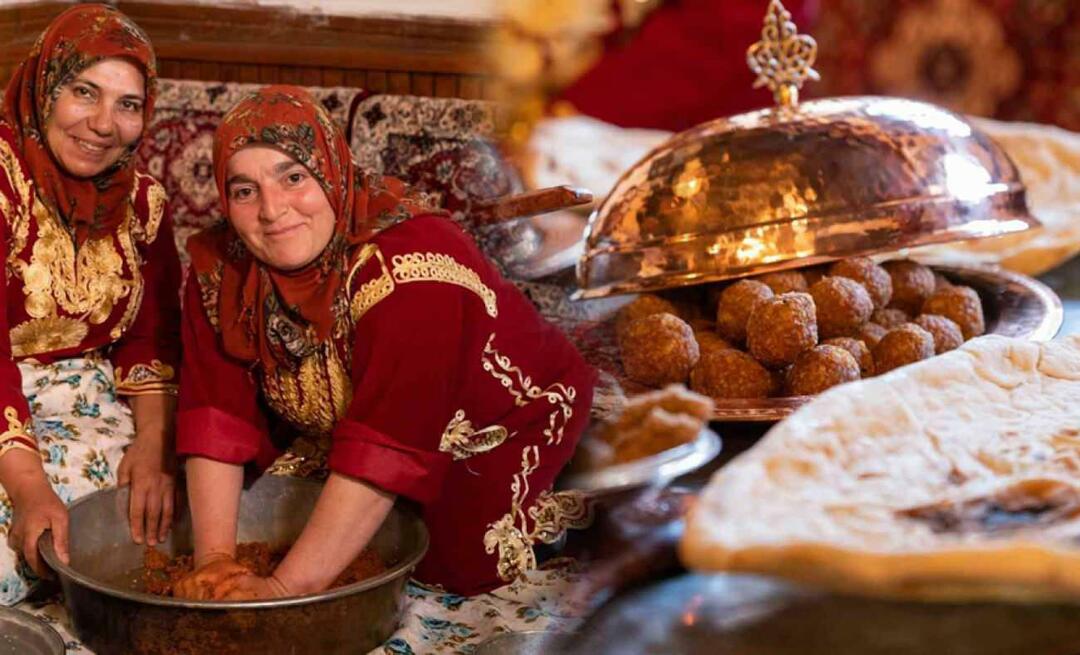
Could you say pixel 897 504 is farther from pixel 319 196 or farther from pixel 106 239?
pixel 106 239

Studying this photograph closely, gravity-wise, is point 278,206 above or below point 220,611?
above

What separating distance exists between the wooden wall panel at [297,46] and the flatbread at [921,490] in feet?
6.16

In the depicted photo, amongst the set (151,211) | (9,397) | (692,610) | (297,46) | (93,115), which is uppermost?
(297,46)

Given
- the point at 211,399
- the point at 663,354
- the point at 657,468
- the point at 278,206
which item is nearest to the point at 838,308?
the point at 663,354

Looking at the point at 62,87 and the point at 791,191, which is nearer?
the point at 791,191

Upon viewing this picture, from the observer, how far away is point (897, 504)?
0.53 meters

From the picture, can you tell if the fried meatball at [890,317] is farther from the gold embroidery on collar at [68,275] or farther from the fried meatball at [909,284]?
the gold embroidery on collar at [68,275]

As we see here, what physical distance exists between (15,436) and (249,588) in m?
0.43

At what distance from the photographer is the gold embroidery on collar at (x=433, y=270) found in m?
1.28

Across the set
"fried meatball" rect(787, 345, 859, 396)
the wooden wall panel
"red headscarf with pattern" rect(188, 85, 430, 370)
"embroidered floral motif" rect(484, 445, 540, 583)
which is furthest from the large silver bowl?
the wooden wall panel

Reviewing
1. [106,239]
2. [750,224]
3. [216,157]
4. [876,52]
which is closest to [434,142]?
[106,239]

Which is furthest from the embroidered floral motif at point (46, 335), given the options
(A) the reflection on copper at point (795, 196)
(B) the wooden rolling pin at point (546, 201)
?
(A) the reflection on copper at point (795, 196)

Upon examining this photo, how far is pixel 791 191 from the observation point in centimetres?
111

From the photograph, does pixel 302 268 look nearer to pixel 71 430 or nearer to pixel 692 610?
pixel 71 430
